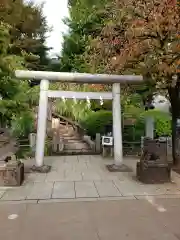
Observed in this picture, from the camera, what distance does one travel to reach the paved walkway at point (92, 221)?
16.1 ft

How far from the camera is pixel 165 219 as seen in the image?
5621mm

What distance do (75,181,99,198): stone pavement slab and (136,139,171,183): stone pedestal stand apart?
1.54m

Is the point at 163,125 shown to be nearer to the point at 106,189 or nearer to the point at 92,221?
the point at 106,189

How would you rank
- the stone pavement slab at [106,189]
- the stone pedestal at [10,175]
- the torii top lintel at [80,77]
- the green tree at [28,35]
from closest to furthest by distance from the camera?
the stone pavement slab at [106,189] < the stone pedestal at [10,175] < the torii top lintel at [80,77] < the green tree at [28,35]

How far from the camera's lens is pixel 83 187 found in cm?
821

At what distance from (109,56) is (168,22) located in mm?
2515

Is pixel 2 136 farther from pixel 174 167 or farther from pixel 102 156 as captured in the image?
pixel 174 167

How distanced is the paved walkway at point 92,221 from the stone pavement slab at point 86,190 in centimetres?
63

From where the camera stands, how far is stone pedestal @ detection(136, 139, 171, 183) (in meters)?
8.67

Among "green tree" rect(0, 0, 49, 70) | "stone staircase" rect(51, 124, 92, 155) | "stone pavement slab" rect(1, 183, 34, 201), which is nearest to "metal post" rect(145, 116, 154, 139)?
"stone staircase" rect(51, 124, 92, 155)

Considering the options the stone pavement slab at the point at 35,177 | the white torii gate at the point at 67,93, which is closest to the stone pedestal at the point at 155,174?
the white torii gate at the point at 67,93

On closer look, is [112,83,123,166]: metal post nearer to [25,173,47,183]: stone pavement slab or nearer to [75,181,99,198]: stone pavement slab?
[75,181,99,198]: stone pavement slab

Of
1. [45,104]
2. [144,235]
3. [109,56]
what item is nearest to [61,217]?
[144,235]

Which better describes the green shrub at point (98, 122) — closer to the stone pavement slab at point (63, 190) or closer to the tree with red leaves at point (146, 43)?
the tree with red leaves at point (146, 43)
